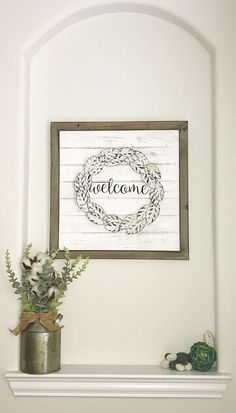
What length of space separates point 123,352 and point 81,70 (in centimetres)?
116

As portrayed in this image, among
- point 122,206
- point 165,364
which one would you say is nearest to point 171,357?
point 165,364

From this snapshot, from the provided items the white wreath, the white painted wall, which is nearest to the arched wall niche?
the white painted wall

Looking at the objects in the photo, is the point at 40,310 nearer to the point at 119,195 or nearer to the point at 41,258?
the point at 41,258

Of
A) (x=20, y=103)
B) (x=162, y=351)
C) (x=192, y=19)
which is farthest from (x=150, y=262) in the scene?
(x=192, y=19)

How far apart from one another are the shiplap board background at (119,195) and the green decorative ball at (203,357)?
15.3 inches

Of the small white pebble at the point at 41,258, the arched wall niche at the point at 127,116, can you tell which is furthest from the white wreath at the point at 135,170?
the small white pebble at the point at 41,258

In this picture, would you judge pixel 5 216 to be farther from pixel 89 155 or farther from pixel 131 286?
pixel 131 286

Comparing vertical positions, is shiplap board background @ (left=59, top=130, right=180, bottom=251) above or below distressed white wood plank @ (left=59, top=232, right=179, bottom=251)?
above

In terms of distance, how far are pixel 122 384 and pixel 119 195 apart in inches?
28.6

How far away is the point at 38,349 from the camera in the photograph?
→ 5.76 ft

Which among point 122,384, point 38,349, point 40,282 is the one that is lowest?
point 122,384

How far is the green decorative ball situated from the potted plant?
0.51m

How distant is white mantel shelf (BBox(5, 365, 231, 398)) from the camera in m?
1.77

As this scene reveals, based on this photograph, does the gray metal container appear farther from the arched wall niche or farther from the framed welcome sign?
the framed welcome sign
